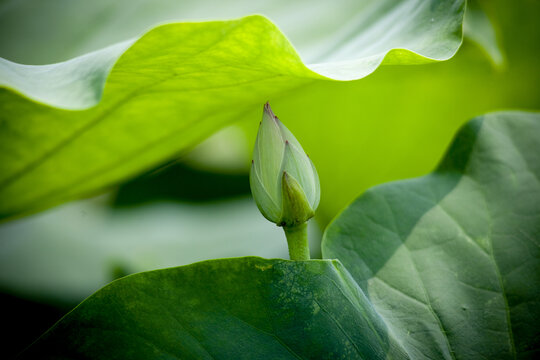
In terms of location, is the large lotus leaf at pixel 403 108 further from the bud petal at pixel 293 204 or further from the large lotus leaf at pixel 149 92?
the bud petal at pixel 293 204

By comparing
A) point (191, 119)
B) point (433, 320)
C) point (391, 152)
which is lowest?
point (433, 320)

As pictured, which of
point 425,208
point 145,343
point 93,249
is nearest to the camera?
point 145,343

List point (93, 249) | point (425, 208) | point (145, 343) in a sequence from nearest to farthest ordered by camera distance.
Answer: point (145, 343)
point (425, 208)
point (93, 249)

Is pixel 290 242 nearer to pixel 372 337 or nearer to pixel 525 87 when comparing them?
pixel 372 337

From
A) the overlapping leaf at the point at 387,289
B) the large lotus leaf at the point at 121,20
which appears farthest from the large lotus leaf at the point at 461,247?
the large lotus leaf at the point at 121,20

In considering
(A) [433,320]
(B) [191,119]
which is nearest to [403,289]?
(A) [433,320]

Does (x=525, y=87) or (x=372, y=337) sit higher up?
(x=525, y=87)

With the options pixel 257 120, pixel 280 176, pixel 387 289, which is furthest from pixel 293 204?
pixel 257 120
